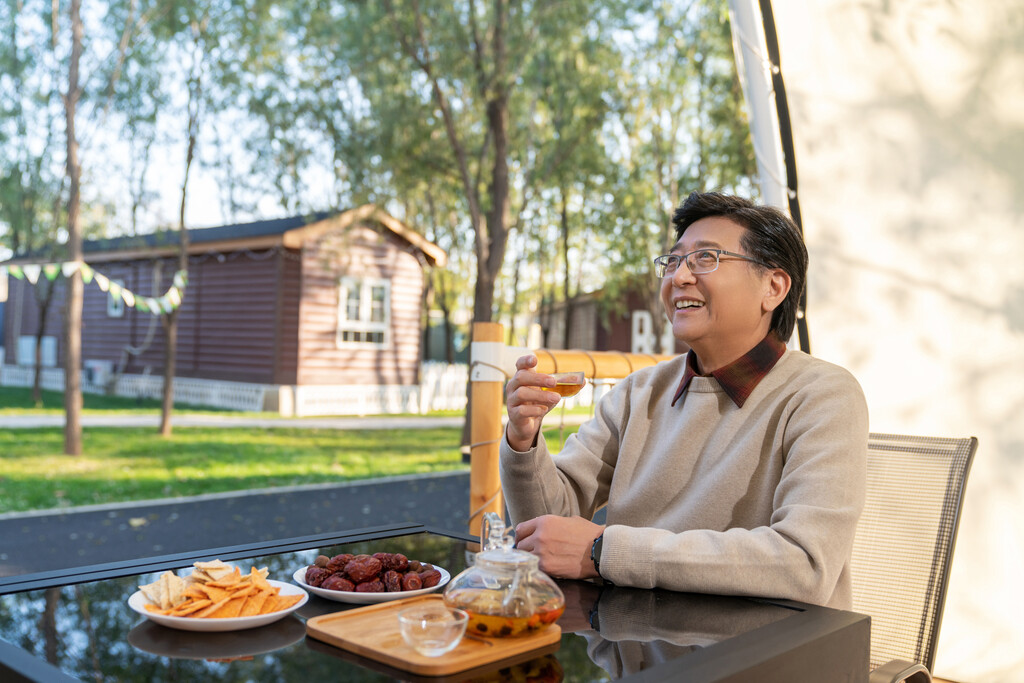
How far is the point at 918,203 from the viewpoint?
3098 mm

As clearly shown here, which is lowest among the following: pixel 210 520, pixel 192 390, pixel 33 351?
pixel 210 520

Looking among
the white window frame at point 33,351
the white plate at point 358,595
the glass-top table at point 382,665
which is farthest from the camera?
the white window frame at point 33,351

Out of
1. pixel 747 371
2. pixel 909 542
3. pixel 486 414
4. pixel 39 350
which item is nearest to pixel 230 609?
pixel 747 371

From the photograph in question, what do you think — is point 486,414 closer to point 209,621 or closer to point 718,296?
point 718,296

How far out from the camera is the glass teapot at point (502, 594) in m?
1.23

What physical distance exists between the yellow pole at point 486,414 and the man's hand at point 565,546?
133 cm

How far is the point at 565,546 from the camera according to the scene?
1.74 m

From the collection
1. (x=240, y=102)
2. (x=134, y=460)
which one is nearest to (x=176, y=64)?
(x=240, y=102)

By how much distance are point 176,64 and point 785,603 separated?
40.1 ft

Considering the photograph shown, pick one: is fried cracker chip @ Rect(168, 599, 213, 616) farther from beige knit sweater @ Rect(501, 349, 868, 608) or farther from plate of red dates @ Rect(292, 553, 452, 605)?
beige knit sweater @ Rect(501, 349, 868, 608)

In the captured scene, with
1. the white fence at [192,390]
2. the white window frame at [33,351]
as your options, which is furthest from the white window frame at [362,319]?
the white window frame at [33,351]

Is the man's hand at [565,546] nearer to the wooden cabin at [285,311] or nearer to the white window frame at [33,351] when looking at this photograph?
the wooden cabin at [285,311]

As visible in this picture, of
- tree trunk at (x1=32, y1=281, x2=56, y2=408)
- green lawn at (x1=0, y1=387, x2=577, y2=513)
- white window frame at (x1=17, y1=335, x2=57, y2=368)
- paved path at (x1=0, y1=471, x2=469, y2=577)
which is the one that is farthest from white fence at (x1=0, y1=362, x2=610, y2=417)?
paved path at (x1=0, y1=471, x2=469, y2=577)

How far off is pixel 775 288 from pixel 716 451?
18.0 inches
